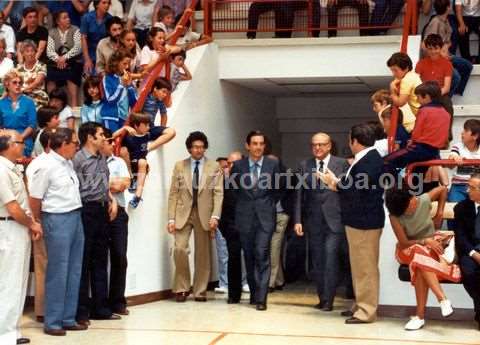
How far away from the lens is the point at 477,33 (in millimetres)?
12344

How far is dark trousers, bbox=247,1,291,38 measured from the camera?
42.0 feet

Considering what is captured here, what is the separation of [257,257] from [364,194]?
143cm

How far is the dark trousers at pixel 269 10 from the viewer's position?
12812 millimetres

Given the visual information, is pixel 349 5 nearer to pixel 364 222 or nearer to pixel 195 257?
pixel 195 257

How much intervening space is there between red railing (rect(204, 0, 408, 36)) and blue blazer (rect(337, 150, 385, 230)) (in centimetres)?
348

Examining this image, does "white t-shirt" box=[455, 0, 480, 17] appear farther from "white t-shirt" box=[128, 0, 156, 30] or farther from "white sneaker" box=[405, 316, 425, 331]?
"white sneaker" box=[405, 316, 425, 331]

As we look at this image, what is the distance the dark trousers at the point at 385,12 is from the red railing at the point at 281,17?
103 mm

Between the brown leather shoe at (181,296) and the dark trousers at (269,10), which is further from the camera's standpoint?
the dark trousers at (269,10)

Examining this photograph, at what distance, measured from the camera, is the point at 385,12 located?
41.1ft

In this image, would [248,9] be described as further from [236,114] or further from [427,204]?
[427,204]

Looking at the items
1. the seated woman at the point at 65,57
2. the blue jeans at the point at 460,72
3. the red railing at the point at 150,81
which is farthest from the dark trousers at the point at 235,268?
the seated woman at the point at 65,57

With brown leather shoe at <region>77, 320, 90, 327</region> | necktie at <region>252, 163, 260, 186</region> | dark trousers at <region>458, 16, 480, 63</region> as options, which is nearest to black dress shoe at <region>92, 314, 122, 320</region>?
brown leather shoe at <region>77, 320, 90, 327</region>

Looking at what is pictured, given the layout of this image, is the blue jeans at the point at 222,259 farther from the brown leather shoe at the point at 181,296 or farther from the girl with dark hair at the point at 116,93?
the girl with dark hair at the point at 116,93

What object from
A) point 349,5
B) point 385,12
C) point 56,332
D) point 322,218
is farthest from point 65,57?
point 56,332
